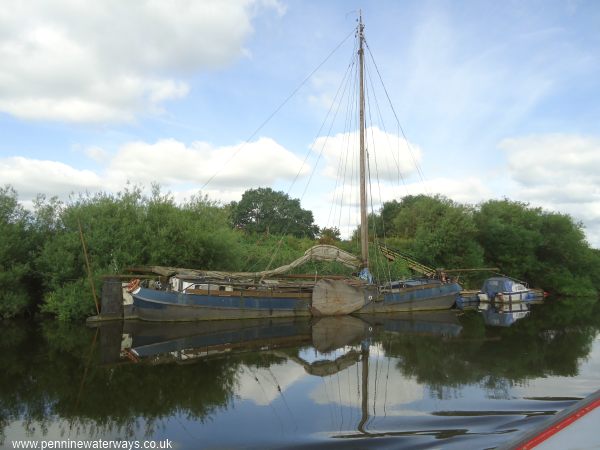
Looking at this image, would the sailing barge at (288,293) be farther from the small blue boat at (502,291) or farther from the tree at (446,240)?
the tree at (446,240)

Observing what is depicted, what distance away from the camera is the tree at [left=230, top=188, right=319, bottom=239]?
61919 millimetres

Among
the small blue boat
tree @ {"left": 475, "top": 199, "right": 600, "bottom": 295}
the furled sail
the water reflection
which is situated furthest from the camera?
tree @ {"left": 475, "top": 199, "right": 600, "bottom": 295}

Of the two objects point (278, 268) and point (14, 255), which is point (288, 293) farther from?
point (14, 255)

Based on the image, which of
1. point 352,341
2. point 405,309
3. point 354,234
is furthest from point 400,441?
point 354,234

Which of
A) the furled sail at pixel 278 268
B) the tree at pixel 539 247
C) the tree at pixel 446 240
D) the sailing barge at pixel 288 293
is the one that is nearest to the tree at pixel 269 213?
the tree at pixel 446 240

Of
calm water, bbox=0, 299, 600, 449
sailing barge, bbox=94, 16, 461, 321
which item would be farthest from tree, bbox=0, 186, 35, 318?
sailing barge, bbox=94, 16, 461, 321

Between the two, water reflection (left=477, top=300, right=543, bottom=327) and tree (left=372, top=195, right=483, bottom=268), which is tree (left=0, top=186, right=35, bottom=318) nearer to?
water reflection (left=477, top=300, right=543, bottom=327)

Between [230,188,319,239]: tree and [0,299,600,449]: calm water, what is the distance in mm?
43484

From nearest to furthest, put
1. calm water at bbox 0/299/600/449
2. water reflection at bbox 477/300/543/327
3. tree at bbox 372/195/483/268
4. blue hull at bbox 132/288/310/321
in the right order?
1. calm water at bbox 0/299/600/449
2. blue hull at bbox 132/288/310/321
3. water reflection at bbox 477/300/543/327
4. tree at bbox 372/195/483/268

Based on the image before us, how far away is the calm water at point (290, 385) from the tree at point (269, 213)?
43484 millimetres

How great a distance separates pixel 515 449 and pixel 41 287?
26863 mm

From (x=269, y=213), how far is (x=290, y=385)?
52.8 meters

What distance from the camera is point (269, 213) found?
205 ft

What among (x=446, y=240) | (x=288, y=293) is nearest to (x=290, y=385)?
(x=288, y=293)
